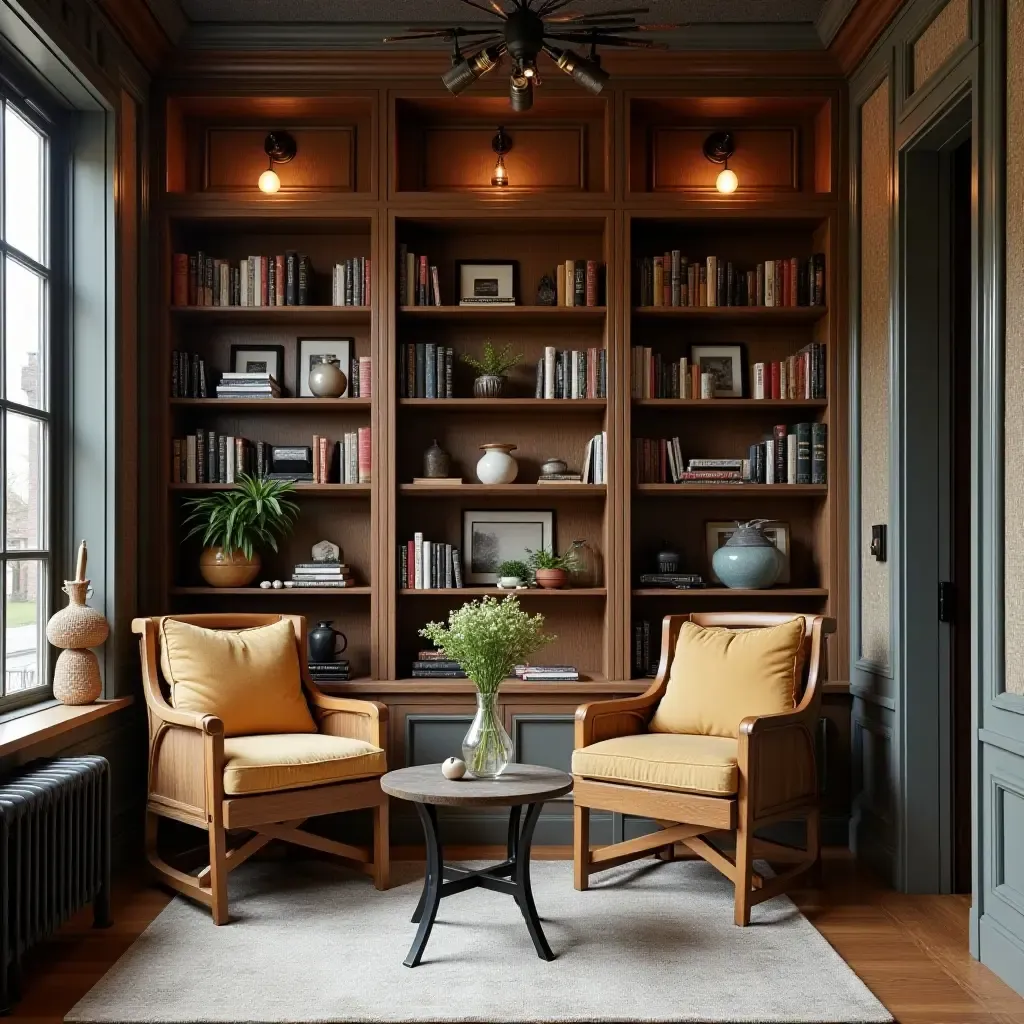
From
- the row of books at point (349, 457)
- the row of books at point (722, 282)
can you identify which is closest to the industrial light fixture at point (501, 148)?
the row of books at point (722, 282)

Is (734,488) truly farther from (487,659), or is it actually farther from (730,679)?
(487,659)

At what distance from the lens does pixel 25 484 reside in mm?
3885

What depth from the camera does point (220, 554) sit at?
4.70 m

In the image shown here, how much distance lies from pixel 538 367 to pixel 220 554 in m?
1.59

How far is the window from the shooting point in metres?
3.71

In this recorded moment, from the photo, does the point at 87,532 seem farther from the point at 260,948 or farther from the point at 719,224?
the point at 719,224

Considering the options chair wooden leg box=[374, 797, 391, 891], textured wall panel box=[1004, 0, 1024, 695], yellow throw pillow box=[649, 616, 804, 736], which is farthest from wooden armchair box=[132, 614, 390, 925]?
textured wall panel box=[1004, 0, 1024, 695]

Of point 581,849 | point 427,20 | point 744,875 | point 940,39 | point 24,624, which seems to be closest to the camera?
point 744,875

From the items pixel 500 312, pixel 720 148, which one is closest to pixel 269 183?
pixel 500 312

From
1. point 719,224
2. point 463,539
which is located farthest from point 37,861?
point 719,224

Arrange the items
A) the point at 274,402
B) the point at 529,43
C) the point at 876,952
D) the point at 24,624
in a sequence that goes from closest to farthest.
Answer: the point at 529,43 → the point at 876,952 → the point at 24,624 → the point at 274,402

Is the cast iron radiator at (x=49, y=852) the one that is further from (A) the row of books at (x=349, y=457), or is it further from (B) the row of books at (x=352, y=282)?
(B) the row of books at (x=352, y=282)

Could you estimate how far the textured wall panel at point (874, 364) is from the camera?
4.25m

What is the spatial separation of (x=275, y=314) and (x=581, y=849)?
2584 millimetres
